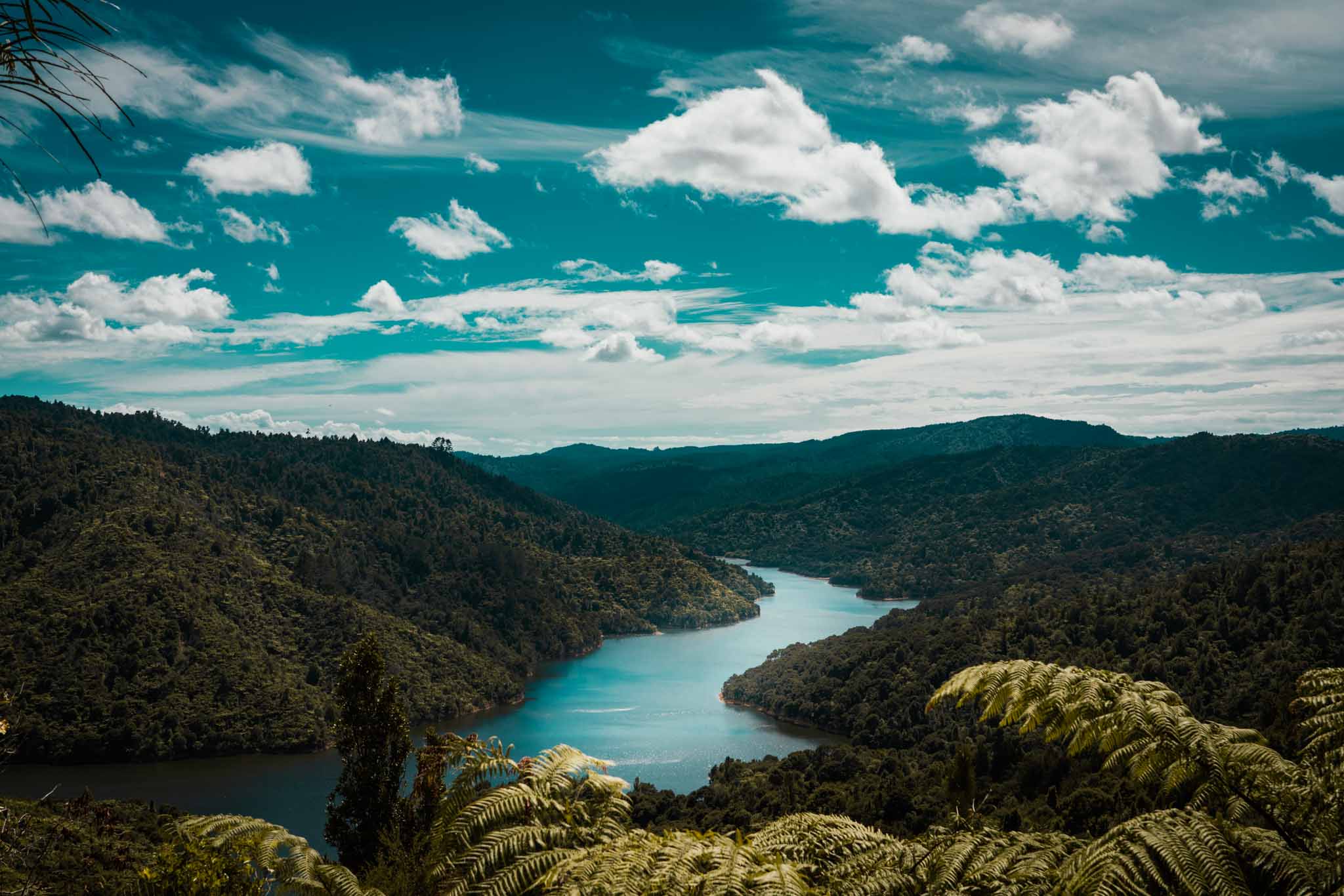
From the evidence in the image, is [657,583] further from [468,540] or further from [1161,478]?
[1161,478]

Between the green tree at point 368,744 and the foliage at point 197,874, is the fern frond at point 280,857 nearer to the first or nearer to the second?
the foliage at point 197,874

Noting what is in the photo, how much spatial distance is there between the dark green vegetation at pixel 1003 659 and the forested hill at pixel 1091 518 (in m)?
56.5

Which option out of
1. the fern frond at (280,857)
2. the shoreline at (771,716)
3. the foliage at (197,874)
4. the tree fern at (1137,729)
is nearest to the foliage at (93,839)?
the foliage at (197,874)

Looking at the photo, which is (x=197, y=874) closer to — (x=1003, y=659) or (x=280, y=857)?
(x=280, y=857)

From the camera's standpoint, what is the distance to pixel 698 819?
40.2 metres

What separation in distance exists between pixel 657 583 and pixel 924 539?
66.3 m

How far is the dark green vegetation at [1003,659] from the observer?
38406 mm

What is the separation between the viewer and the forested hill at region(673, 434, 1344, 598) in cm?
13200

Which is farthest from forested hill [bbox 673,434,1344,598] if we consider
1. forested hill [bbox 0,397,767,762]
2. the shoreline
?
the shoreline

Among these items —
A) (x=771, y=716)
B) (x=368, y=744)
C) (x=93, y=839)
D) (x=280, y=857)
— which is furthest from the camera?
(x=771, y=716)

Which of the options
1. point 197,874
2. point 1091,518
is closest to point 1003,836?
point 197,874

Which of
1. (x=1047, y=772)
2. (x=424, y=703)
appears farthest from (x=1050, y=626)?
(x=424, y=703)

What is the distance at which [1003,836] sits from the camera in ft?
13.5

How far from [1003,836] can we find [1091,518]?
168 metres
